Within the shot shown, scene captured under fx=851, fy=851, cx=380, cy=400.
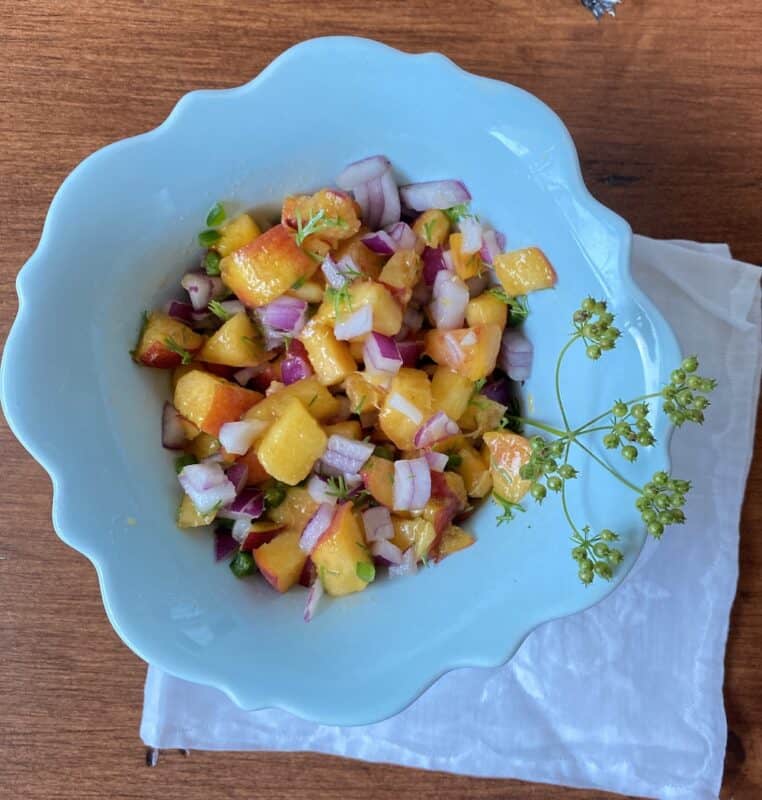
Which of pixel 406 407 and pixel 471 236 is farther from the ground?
pixel 471 236

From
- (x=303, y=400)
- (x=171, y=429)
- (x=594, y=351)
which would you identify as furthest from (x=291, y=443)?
(x=594, y=351)

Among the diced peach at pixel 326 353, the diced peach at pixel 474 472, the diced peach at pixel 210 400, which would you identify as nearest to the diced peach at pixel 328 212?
the diced peach at pixel 326 353

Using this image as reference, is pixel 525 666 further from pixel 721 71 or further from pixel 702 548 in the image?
pixel 721 71

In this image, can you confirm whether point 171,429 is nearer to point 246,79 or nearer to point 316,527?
point 316,527

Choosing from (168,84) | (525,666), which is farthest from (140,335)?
(525,666)

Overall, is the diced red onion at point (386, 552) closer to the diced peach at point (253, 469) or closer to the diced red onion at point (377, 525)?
the diced red onion at point (377, 525)
